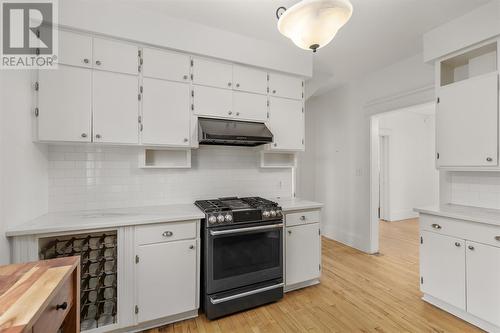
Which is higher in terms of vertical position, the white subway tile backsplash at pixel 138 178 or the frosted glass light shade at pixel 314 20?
the frosted glass light shade at pixel 314 20

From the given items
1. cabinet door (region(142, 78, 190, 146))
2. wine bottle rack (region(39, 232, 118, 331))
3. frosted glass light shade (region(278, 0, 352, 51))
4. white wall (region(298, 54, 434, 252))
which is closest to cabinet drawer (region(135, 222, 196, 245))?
wine bottle rack (region(39, 232, 118, 331))

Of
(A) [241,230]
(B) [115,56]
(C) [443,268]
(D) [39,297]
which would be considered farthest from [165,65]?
(C) [443,268]

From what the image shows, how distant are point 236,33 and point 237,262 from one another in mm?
2379

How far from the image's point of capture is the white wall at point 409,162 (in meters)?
5.73

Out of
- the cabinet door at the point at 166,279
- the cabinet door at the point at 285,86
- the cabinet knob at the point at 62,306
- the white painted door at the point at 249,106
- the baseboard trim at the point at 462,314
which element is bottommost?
the baseboard trim at the point at 462,314

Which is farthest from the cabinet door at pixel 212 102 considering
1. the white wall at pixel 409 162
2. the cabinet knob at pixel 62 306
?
the white wall at pixel 409 162

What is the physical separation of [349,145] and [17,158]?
4.11 m

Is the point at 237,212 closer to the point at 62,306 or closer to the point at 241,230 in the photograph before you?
the point at 241,230

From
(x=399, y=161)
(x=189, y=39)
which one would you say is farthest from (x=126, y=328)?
(x=399, y=161)

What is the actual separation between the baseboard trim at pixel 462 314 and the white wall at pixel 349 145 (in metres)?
1.32

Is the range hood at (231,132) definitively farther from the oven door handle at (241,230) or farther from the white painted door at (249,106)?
the oven door handle at (241,230)

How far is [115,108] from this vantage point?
214 centimetres

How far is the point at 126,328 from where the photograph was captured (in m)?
1.92

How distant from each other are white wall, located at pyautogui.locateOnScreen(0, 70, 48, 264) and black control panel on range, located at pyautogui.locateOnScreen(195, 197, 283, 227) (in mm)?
1340
